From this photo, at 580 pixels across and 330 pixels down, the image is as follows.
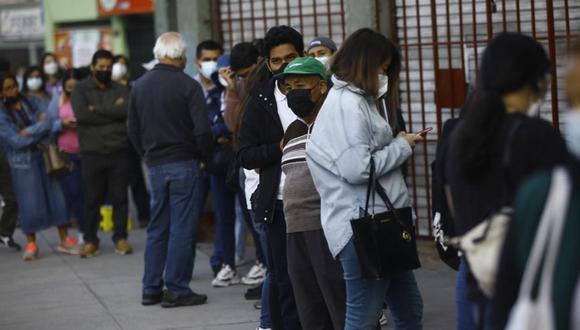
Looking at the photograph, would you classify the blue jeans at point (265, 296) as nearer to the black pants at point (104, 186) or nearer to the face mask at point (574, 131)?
the face mask at point (574, 131)

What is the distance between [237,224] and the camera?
34.0 feet

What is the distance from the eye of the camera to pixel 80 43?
23.7 meters

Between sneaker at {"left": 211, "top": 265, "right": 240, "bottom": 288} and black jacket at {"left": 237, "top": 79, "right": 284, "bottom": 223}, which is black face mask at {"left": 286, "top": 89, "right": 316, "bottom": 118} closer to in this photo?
black jacket at {"left": 237, "top": 79, "right": 284, "bottom": 223}

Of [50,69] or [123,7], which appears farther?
[123,7]

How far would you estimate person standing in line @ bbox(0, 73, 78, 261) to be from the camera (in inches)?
462

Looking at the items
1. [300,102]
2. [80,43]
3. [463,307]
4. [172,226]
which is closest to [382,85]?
[300,102]

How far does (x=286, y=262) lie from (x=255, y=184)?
0.75 m

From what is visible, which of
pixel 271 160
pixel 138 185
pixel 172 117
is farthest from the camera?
pixel 138 185

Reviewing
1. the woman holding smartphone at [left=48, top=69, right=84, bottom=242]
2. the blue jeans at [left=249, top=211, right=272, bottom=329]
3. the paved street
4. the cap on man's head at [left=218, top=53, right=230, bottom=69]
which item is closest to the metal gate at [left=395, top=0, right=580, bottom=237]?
the paved street

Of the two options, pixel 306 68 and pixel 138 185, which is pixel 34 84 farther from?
pixel 306 68

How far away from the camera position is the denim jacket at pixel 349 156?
5617 mm

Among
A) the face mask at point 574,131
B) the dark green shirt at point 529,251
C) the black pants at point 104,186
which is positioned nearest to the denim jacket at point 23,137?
the black pants at point 104,186

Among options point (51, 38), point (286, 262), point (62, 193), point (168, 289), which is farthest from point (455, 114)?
point (51, 38)

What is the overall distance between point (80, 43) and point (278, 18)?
507 inches
